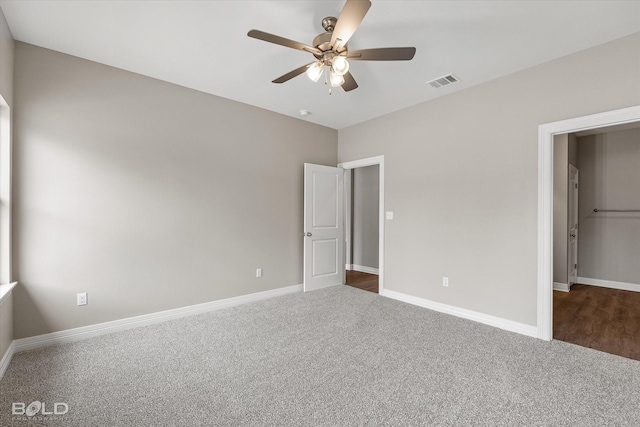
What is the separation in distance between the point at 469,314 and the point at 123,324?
3849mm

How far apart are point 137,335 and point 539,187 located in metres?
4.29

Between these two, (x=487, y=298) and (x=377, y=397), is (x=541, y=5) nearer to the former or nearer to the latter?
(x=487, y=298)

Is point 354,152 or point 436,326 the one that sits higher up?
point 354,152

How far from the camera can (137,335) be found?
2.90m

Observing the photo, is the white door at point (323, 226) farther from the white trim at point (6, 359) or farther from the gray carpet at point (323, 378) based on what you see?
the white trim at point (6, 359)

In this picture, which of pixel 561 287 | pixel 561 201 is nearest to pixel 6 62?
pixel 561 201

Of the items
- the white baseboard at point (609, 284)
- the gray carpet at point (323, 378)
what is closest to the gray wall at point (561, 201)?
the white baseboard at point (609, 284)

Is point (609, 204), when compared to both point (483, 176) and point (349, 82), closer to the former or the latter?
point (483, 176)

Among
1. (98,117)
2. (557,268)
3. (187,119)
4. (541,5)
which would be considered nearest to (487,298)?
(557,268)

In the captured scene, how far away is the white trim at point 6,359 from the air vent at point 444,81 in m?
4.66

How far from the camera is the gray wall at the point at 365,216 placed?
611 cm

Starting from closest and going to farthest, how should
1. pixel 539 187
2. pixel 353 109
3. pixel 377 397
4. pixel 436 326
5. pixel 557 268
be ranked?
pixel 377 397
pixel 539 187
pixel 436 326
pixel 353 109
pixel 557 268

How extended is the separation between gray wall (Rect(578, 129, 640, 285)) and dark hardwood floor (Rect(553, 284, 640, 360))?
18.8 inches

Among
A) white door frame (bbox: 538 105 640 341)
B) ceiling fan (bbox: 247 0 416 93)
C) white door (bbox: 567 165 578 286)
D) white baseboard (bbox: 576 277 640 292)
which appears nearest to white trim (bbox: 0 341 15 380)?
ceiling fan (bbox: 247 0 416 93)
